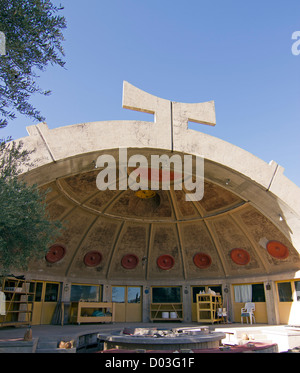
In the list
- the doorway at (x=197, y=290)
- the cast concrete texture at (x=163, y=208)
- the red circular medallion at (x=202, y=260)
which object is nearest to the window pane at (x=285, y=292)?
the cast concrete texture at (x=163, y=208)

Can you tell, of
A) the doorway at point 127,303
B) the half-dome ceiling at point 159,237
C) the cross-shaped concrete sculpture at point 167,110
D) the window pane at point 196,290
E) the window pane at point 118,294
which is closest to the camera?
the cross-shaped concrete sculpture at point 167,110

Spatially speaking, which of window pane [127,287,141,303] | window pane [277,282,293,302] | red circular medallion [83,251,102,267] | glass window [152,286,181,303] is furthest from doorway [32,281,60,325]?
window pane [277,282,293,302]

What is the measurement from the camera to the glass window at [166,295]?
21.3m

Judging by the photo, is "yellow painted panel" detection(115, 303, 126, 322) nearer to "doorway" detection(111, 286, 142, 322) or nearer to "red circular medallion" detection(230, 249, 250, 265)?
"doorway" detection(111, 286, 142, 322)

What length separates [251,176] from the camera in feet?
41.4

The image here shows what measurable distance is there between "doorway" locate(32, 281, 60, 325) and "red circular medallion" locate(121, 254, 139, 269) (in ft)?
14.8

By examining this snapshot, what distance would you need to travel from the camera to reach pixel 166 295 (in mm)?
21422

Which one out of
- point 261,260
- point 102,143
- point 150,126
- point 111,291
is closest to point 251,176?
point 150,126

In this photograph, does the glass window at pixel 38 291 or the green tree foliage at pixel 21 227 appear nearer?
the green tree foliage at pixel 21 227

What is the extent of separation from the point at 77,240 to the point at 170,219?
604 centimetres

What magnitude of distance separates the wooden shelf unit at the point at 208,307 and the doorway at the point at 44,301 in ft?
29.2

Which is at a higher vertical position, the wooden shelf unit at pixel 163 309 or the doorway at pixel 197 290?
the doorway at pixel 197 290

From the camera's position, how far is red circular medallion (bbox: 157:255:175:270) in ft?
70.3

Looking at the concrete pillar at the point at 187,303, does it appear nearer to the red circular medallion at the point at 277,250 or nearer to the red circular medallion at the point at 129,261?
the red circular medallion at the point at 129,261
